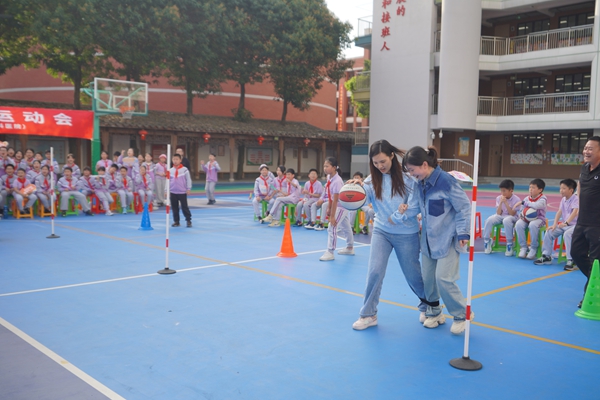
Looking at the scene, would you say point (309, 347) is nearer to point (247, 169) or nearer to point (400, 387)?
point (400, 387)

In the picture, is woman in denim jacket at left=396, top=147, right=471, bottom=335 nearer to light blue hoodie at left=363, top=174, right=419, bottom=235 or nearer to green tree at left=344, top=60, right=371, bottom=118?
light blue hoodie at left=363, top=174, right=419, bottom=235

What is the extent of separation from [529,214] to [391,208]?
5.50 m

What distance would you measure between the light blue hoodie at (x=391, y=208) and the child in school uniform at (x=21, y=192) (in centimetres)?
1290

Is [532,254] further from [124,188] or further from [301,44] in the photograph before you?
[301,44]

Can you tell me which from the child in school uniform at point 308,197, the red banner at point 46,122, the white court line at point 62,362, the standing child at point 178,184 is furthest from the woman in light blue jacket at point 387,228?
the red banner at point 46,122

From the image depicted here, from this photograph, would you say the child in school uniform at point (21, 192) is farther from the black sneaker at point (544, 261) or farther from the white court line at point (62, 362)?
the black sneaker at point (544, 261)

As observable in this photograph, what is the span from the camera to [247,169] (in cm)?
3903

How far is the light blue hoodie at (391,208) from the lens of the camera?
5.50 m

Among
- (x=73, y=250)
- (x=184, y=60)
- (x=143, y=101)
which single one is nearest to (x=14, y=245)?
(x=73, y=250)

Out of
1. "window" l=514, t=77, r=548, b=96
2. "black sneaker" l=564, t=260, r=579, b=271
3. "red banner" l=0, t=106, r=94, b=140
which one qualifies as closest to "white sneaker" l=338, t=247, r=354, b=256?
"black sneaker" l=564, t=260, r=579, b=271

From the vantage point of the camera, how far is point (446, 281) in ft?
17.3

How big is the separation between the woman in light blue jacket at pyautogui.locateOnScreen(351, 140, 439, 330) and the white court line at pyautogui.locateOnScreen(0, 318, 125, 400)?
8.67ft

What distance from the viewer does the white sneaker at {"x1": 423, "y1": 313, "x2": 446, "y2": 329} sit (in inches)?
226

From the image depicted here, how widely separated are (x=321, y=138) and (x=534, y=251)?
30.6 m
